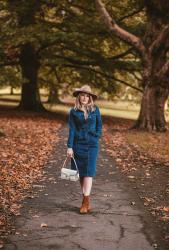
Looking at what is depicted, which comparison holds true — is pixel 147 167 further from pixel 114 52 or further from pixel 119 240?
pixel 114 52

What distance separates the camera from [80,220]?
7.93m

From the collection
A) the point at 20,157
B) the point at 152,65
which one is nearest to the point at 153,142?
the point at 152,65

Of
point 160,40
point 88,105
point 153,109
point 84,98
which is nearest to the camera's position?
point 84,98

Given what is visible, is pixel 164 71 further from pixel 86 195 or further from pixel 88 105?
pixel 86 195

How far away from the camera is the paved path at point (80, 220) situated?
22.1ft

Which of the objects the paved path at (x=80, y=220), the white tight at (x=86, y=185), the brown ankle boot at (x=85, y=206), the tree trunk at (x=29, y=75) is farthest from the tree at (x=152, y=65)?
the brown ankle boot at (x=85, y=206)

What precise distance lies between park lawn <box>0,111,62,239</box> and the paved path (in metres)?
0.23

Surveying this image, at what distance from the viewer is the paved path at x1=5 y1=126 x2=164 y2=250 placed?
22.1 ft

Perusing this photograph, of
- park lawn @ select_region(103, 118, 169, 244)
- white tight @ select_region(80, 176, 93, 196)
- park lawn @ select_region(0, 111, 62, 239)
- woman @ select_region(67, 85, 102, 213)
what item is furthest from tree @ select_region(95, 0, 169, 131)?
white tight @ select_region(80, 176, 93, 196)

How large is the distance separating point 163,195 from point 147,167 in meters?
3.32

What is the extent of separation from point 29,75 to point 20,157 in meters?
18.9

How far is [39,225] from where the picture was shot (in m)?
7.57

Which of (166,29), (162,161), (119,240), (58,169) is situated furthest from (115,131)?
(119,240)

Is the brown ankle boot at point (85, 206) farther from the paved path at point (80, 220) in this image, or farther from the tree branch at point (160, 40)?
the tree branch at point (160, 40)
